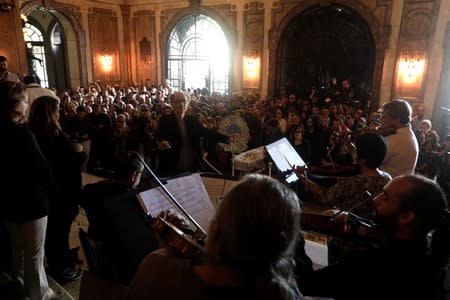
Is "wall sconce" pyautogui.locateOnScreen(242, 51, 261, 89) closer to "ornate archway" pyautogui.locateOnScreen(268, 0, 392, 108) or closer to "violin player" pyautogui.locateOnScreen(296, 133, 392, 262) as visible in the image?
"ornate archway" pyautogui.locateOnScreen(268, 0, 392, 108)

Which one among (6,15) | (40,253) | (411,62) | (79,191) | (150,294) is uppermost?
(6,15)

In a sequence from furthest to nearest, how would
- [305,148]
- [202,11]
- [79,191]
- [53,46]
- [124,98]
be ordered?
[53,46] < [202,11] < [124,98] < [305,148] < [79,191]

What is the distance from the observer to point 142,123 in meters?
6.40

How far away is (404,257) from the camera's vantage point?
131cm

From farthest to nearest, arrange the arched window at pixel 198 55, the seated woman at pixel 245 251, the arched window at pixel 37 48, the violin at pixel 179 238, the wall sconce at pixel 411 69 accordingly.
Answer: the arched window at pixel 37 48 < the arched window at pixel 198 55 < the wall sconce at pixel 411 69 < the violin at pixel 179 238 < the seated woman at pixel 245 251

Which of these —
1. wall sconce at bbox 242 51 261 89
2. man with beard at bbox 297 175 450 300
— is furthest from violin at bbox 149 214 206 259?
wall sconce at bbox 242 51 261 89

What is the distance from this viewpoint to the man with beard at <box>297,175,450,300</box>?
129cm

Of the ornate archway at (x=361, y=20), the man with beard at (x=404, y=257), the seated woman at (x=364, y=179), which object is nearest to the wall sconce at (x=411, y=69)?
the ornate archway at (x=361, y=20)

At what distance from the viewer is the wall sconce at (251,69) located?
39.1 ft

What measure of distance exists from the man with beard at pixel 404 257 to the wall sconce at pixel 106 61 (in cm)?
1467

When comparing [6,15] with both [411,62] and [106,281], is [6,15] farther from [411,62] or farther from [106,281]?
[411,62]

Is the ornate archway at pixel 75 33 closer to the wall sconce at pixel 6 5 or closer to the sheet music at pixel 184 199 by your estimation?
the wall sconce at pixel 6 5

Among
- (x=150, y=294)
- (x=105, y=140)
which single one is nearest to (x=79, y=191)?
(x=150, y=294)

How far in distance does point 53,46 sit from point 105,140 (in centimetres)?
1314
